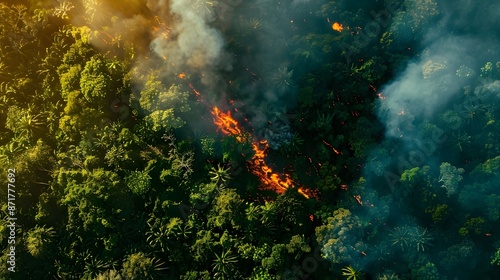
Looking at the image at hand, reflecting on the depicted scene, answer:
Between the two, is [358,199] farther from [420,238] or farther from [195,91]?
[195,91]

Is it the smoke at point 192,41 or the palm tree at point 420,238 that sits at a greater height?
the smoke at point 192,41

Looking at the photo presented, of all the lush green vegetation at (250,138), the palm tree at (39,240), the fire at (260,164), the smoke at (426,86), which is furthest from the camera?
the fire at (260,164)

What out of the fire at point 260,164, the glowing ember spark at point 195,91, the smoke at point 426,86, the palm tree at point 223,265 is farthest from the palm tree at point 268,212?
the glowing ember spark at point 195,91

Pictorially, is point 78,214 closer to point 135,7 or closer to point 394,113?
point 135,7

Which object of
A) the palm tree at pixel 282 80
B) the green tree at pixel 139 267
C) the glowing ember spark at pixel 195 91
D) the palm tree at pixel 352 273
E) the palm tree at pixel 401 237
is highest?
the palm tree at pixel 282 80

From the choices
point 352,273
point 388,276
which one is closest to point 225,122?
point 352,273

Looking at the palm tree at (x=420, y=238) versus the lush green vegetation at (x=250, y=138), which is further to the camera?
the lush green vegetation at (x=250, y=138)

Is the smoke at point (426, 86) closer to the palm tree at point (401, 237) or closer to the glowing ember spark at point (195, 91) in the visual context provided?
the palm tree at point (401, 237)
